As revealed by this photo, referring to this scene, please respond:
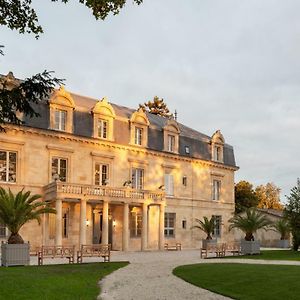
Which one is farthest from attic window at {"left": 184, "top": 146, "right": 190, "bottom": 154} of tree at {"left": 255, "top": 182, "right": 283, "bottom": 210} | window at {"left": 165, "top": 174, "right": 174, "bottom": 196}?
tree at {"left": 255, "top": 182, "right": 283, "bottom": 210}

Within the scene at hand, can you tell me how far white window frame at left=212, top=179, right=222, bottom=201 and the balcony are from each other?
384 inches

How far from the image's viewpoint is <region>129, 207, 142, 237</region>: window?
36772 millimetres

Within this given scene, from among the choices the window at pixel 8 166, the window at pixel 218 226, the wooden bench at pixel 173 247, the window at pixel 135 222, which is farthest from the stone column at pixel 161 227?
→ the window at pixel 8 166

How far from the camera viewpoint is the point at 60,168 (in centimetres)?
3281

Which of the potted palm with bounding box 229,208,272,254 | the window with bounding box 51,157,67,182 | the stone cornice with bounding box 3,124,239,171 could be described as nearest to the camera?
the stone cornice with bounding box 3,124,239,171

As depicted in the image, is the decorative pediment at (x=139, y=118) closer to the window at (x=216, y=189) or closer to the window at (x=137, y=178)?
the window at (x=137, y=178)

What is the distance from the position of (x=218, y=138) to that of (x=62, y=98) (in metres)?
17.3

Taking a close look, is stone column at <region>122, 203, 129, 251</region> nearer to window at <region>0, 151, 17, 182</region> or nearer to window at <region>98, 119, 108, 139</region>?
window at <region>98, 119, 108, 139</region>

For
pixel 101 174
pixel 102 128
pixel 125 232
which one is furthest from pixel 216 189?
pixel 102 128

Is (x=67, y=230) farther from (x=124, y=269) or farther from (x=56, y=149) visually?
(x=124, y=269)

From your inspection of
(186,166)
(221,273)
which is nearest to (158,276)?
(221,273)

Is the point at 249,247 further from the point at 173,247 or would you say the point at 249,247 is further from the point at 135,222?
the point at 135,222

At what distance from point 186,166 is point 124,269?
22.0 m

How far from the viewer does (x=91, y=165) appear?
3431cm
